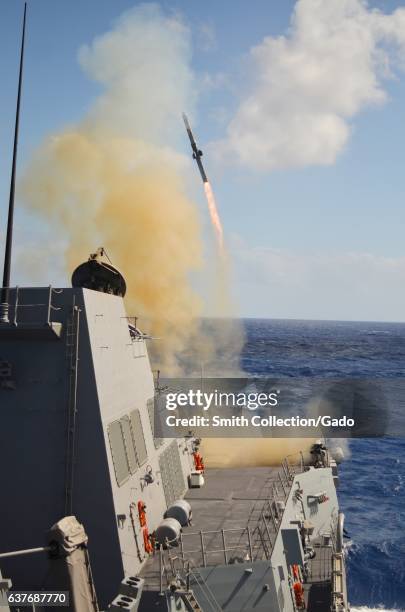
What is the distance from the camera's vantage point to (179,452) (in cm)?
1850

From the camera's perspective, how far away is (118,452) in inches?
491

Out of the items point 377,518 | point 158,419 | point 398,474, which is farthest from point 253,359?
point 158,419

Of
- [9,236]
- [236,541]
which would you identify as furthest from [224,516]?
[9,236]

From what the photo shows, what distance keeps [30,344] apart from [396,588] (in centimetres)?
1733

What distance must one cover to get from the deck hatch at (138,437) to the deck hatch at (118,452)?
0.94m

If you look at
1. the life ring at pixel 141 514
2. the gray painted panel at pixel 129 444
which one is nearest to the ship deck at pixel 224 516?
the life ring at pixel 141 514

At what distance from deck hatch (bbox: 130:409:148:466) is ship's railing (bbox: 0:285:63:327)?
10.9 feet

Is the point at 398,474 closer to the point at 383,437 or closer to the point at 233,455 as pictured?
the point at 383,437

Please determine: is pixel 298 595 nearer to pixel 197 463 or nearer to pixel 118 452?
pixel 118 452

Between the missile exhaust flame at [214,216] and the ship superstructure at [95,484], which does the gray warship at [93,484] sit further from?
the missile exhaust flame at [214,216]

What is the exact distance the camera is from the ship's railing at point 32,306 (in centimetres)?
1210

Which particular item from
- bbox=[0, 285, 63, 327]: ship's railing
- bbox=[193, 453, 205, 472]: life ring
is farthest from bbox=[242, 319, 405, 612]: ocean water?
bbox=[0, 285, 63, 327]: ship's railing

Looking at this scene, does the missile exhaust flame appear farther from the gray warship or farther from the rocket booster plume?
the gray warship

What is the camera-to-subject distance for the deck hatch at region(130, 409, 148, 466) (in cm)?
1381
